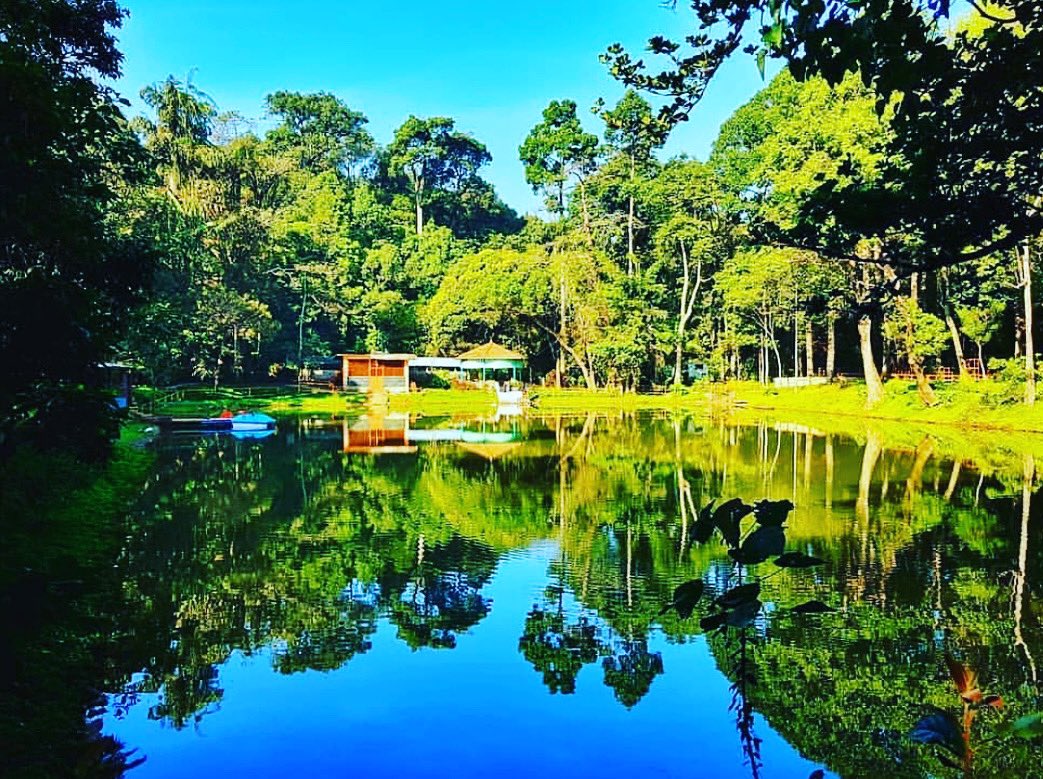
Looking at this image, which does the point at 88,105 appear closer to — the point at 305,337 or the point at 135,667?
the point at 135,667

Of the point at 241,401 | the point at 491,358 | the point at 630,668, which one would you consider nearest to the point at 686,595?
the point at 630,668

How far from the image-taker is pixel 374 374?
4838cm

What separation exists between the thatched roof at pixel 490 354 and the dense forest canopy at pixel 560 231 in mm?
1746

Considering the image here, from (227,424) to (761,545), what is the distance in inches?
1132

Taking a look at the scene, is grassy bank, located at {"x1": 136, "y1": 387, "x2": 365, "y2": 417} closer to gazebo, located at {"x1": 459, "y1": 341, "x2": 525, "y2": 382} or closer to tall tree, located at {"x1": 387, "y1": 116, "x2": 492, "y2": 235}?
gazebo, located at {"x1": 459, "y1": 341, "x2": 525, "y2": 382}

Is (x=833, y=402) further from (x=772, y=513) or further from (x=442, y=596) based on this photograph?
(x=772, y=513)

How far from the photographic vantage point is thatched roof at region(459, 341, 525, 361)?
48219 mm

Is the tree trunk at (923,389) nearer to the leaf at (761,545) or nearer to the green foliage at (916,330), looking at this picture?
the green foliage at (916,330)

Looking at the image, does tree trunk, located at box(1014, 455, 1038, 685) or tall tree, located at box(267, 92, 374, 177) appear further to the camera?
tall tree, located at box(267, 92, 374, 177)

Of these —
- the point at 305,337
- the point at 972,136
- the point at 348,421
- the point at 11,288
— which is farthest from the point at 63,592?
the point at 305,337

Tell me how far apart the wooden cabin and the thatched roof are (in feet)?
10.4

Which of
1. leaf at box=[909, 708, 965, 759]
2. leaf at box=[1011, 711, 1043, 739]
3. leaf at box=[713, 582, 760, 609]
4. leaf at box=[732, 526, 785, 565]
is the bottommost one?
leaf at box=[909, 708, 965, 759]

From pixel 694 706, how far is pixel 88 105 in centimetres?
912

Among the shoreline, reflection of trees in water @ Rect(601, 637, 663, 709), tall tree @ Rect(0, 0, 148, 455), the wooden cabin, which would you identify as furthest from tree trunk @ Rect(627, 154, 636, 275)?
reflection of trees in water @ Rect(601, 637, 663, 709)
